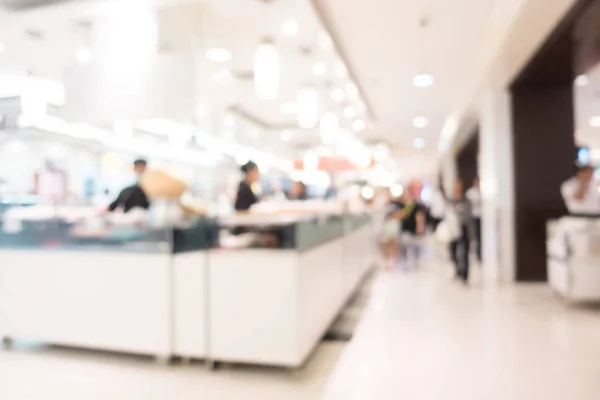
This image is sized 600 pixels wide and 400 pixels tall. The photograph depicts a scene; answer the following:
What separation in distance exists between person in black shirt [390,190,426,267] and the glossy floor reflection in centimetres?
279

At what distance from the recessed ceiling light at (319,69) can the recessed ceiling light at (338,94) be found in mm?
1024

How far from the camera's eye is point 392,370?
3.38m

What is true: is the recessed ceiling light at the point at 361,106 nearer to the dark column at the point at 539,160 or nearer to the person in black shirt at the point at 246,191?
the dark column at the point at 539,160

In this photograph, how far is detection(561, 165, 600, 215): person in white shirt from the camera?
5617 millimetres

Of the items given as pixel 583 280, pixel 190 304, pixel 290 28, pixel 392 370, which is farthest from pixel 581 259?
pixel 190 304

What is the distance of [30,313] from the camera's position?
3.91m

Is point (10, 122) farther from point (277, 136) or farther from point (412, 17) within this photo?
point (277, 136)

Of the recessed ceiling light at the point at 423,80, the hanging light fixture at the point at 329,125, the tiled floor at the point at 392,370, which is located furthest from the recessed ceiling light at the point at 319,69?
the tiled floor at the point at 392,370

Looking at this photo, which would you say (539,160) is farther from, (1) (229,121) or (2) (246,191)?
(1) (229,121)

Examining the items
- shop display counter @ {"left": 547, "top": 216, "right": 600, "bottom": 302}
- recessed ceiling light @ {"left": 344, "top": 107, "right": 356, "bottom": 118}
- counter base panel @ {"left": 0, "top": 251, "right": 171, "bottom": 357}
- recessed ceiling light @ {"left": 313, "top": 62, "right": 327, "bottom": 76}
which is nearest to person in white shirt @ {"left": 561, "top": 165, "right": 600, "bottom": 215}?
shop display counter @ {"left": 547, "top": 216, "right": 600, "bottom": 302}

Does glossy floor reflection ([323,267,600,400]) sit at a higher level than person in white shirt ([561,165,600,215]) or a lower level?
lower

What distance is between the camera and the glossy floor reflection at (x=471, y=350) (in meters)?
3.05

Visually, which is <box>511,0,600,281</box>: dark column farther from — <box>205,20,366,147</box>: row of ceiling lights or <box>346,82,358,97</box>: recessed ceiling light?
<box>205,20,366,147</box>: row of ceiling lights

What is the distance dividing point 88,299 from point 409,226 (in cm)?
655
